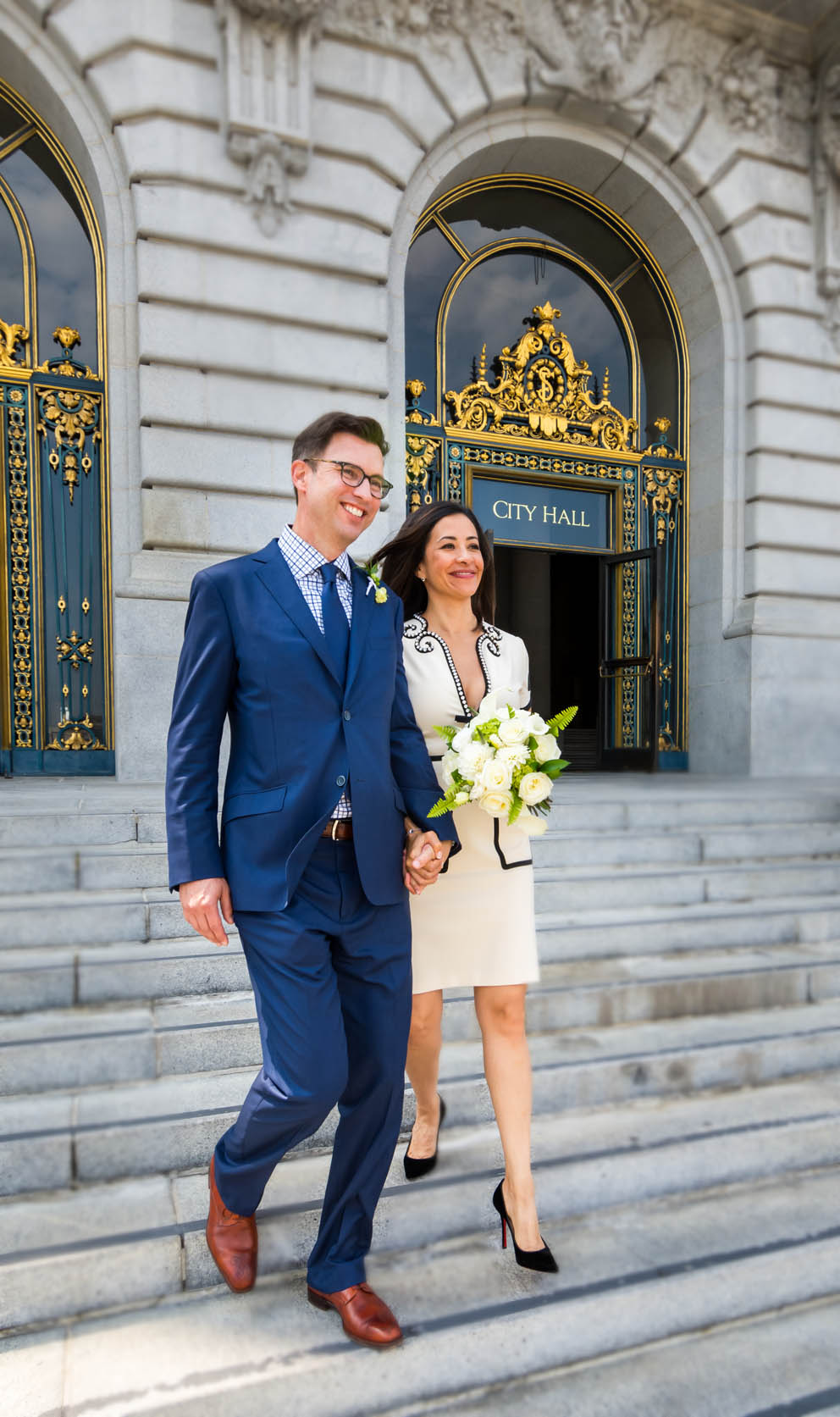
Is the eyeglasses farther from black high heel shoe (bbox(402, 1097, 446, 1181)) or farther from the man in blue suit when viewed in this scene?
black high heel shoe (bbox(402, 1097, 446, 1181))

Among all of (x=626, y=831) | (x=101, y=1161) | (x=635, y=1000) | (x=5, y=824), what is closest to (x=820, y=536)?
(x=626, y=831)

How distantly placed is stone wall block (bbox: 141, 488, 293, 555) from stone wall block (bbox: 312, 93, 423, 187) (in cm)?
325

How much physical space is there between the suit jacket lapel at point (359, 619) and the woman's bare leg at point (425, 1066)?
1156 mm

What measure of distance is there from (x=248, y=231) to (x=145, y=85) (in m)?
1.37

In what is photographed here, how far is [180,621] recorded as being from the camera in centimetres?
766

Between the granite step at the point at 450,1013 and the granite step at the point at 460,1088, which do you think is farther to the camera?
the granite step at the point at 450,1013

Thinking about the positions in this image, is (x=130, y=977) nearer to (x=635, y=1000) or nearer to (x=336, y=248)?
(x=635, y=1000)

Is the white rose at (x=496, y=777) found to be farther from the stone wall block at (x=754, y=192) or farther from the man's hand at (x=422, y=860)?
the stone wall block at (x=754, y=192)

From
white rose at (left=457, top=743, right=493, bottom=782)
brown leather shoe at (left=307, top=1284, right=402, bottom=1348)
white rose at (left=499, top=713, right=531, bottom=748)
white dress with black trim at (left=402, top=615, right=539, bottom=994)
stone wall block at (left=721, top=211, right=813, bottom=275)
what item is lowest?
brown leather shoe at (left=307, top=1284, right=402, bottom=1348)

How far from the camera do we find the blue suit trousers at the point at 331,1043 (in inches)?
82.4

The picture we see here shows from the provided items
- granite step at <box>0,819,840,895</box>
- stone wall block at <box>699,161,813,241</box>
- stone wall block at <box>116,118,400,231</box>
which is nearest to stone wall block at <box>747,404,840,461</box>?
stone wall block at <box>699,161,813,241</box>

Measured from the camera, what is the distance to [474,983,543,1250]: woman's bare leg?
254cm

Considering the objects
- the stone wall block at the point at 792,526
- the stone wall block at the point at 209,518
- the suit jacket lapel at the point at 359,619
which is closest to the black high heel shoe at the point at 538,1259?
the suit jacket lapel at the point at 359,619

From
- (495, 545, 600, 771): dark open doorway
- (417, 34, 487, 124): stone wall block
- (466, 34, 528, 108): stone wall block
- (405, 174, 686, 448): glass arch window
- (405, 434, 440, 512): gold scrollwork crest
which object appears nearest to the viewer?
(417, 34, 487, 124): stone wall block
